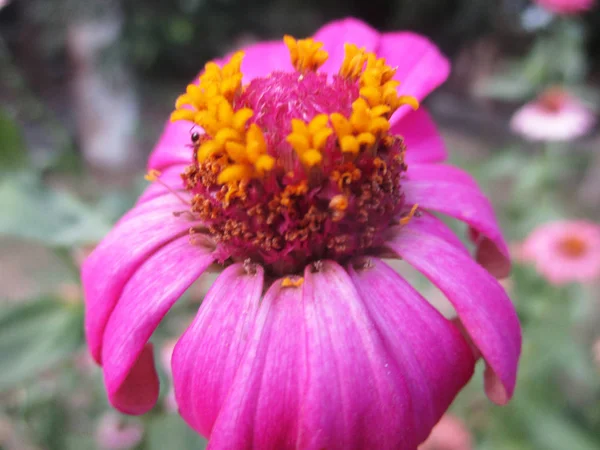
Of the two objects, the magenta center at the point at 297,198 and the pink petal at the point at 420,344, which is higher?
the magenta center at the point at 297,198

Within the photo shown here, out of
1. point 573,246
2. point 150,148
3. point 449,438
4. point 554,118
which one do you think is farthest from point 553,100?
point 150,148

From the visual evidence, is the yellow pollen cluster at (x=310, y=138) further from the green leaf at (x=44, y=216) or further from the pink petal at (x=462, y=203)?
the green leaf at (x=44, y=216)

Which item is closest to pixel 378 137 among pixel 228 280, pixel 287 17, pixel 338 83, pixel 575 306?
pixel 338 83

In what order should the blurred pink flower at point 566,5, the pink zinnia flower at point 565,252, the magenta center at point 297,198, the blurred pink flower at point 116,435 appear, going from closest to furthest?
1. the magenta center at point 297,198
2. the blurred pink flower at point 116,435
3. the pink zinnia flower at point 565,252
4. the blurred pink flower at point 566,5

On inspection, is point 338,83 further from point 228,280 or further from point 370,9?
point 370,9

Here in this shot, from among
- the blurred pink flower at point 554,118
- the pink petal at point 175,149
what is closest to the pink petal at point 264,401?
the pink petal at point 175,149

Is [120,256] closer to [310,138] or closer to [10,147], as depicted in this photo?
[310,138]

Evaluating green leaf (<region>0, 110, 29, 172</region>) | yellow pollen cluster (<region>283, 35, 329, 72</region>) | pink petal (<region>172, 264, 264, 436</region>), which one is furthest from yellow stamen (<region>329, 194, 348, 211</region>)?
green leaf (<region>0, 110, 29, 172</region>)
